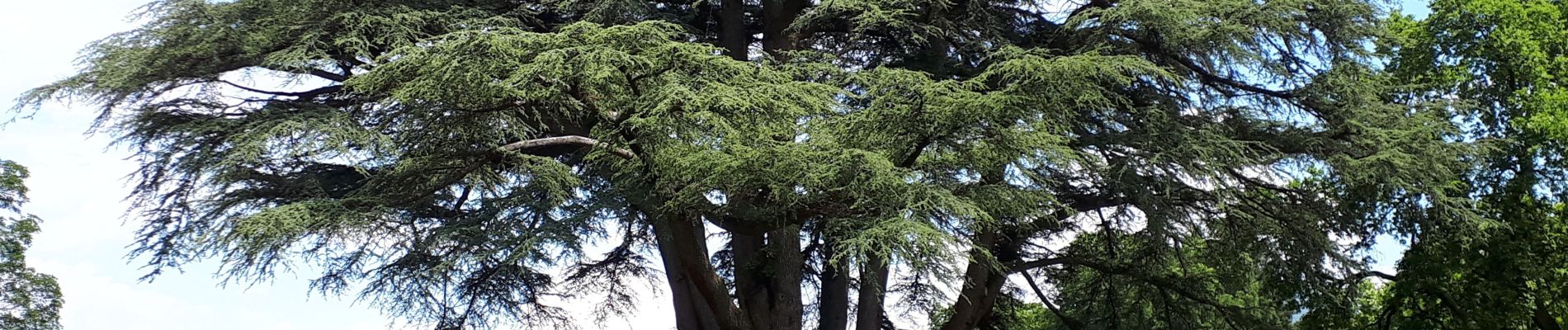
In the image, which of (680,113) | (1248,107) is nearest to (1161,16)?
(1248,107)

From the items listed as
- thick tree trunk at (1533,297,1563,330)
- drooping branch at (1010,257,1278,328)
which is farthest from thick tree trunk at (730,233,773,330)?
thick tree trunk at (1533,297,1563,330)

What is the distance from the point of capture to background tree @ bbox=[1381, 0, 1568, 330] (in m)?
13.1

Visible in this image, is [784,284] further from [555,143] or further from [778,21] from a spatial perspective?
[555,143]

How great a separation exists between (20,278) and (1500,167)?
1771 cm

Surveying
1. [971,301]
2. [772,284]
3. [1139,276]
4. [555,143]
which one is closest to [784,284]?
[772,284]

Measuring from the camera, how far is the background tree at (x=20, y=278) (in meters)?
17.2

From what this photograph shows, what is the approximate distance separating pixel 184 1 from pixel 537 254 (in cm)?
579

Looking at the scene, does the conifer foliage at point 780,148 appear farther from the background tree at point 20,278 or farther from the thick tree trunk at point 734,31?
the background tree at point 20,278

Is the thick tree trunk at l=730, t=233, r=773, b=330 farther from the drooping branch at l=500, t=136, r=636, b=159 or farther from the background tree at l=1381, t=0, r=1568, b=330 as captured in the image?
the background tree at l=1381, t=0, r=1568, b=330

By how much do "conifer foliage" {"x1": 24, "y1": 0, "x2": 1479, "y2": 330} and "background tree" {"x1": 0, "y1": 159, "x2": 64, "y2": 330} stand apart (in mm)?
4878

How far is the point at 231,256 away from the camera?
11.1 m

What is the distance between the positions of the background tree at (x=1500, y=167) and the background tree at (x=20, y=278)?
16.4 m

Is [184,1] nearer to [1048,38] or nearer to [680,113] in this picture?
[680,113]

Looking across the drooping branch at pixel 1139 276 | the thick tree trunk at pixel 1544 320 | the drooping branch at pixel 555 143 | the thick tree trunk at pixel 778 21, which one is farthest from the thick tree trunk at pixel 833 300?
the thick tree trunk at pixel 1544 320
